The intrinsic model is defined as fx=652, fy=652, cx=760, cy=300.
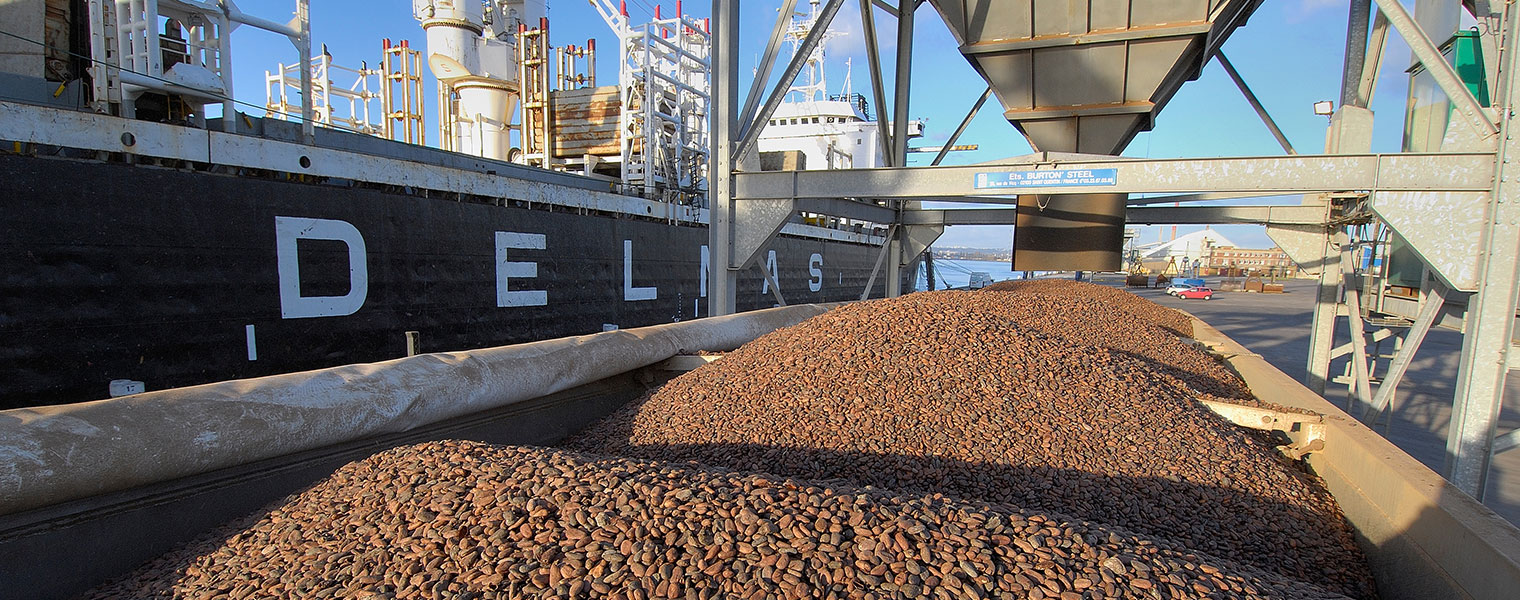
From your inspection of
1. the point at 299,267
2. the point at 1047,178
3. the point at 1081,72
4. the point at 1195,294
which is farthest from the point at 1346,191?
the point at 1195,294

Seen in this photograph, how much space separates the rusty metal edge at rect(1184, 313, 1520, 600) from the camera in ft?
5.76

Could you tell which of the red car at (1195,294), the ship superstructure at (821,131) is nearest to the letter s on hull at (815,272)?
the ship superstructure at (821,131)

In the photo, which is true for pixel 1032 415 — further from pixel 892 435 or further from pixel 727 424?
pixel 727 424

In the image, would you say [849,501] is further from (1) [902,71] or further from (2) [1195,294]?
(2) [1195,294]

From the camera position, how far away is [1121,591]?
60.1 inches

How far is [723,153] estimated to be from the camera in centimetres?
547

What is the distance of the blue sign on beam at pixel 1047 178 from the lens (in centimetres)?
458

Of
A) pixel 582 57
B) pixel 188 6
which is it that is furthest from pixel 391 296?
pixel 582 57

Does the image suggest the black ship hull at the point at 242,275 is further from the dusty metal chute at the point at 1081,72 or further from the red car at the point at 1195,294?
the red car at the point at 1195,294

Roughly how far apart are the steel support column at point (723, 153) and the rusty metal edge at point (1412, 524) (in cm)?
393

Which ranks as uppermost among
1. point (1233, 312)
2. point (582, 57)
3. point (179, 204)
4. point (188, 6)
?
point (582, 57)

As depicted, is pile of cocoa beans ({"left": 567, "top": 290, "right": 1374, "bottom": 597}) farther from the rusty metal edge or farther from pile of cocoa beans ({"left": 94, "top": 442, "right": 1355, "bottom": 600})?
pile of cocoa beans ({"left": 94, "top": 442, "right": 1355, "bottom": 600})

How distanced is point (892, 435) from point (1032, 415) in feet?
2.16

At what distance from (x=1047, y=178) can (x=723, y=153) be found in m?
2.53
